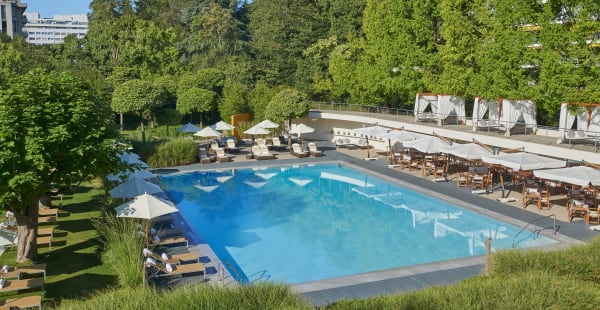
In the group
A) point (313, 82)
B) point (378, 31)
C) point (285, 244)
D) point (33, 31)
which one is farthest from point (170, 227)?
point (33, 31)

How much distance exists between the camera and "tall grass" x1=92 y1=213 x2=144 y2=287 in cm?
1097

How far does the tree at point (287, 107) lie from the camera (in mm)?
30797

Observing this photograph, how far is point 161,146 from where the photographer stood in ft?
87.4

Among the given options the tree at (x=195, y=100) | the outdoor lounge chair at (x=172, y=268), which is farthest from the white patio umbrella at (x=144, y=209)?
the tree at (x=195, y=100)

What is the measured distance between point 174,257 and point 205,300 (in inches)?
257

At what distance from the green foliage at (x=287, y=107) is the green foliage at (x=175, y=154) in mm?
5522

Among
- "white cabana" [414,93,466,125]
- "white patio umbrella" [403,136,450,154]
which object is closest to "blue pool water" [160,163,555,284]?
"white patio umbrella" [403,136,450,154]

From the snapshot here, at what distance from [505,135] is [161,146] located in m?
16.3

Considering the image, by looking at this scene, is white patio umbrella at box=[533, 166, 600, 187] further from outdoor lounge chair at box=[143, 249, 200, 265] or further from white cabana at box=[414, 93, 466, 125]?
outdoor lounge chair at box=[143, 249, 200, 265]

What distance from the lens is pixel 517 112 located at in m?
22.7

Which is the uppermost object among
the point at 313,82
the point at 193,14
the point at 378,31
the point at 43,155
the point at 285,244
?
the point at 193,14

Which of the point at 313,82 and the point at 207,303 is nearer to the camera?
the point at 207,303

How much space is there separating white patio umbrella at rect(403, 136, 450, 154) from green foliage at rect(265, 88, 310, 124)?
9.46 metres

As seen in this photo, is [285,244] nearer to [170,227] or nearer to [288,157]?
[170,227]
